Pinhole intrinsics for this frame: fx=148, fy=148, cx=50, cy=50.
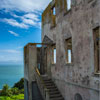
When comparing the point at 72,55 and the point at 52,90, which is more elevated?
the point at 72,55

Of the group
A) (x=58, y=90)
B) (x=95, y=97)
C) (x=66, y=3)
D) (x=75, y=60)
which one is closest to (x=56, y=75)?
(x=58, y=90)

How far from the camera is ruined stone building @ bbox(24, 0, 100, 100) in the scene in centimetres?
903

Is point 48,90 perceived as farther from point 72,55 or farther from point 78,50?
point 78,50

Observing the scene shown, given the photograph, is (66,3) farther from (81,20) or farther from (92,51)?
(92,51)

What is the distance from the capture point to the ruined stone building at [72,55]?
9031 millimetres

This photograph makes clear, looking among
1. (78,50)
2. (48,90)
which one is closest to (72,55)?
(78,50)

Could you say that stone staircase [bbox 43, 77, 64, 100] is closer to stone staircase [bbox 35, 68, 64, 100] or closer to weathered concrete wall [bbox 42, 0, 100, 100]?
stone staircase [bbox 35, 68, 64, 100]

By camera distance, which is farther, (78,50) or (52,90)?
(52,90)

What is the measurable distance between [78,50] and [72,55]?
3.09 ft

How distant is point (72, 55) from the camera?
11.3 meters

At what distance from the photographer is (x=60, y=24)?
44.2ft

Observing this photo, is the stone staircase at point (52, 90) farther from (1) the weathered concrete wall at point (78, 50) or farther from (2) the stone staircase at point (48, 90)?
(1) the weathered concrete wall at point (78, 50)

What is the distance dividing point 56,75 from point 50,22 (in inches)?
230

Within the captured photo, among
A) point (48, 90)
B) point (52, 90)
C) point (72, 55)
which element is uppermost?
point (72, 55)
